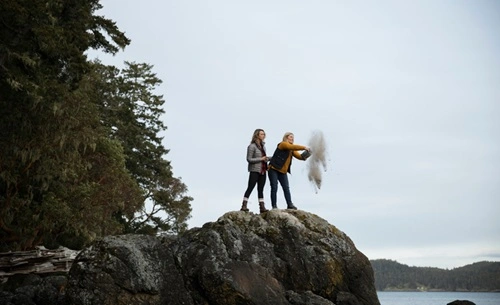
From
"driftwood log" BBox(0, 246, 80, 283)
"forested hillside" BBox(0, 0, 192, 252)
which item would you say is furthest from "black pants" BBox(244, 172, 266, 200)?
"driftwood log" BBox(0, 246, 80, 283)

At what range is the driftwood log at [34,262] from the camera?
22469 millimetres

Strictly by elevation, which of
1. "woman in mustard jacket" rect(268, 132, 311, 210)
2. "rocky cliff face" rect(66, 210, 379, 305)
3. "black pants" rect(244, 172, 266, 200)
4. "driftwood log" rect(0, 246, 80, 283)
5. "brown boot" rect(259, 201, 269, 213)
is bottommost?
"rocky cliff face" rect(66, 210, 379, 305)

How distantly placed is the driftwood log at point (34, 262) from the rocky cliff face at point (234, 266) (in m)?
10.4

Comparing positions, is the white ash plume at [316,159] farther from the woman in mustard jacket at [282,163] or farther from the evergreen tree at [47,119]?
the evergreen tree at [47,119]

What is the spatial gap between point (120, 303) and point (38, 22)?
31.2ft

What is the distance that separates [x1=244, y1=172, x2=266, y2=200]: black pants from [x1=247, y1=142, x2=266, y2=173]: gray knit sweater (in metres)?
0.15

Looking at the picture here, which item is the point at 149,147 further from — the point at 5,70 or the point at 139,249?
the point at 139,249

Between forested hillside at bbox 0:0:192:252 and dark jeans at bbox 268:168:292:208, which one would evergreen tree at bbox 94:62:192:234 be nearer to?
forested hillside at bbox 0:0:192:252

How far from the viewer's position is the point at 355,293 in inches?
606

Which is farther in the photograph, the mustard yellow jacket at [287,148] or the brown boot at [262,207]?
the brown boot at [262,207]

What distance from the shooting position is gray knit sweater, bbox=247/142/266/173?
1582 cm

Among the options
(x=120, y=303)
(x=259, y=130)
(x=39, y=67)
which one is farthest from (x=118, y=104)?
(x=120, y=303)

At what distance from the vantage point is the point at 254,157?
1591 centimetres

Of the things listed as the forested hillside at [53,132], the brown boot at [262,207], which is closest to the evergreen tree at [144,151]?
the forested hillside at [53,132]
